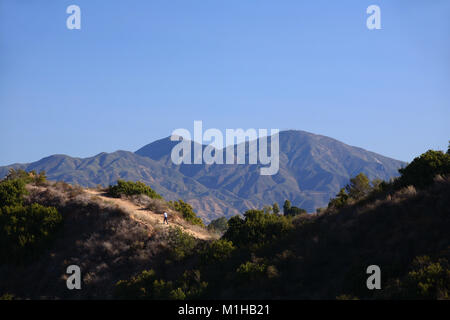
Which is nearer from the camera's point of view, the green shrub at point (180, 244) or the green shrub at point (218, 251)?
the green shrub at point (218, 251)

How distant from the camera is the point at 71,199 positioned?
111 feet

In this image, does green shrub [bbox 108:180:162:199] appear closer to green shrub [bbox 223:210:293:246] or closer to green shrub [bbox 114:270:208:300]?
green shrub [bbox 223:210:293:246]

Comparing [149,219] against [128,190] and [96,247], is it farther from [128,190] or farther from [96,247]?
[128,190]

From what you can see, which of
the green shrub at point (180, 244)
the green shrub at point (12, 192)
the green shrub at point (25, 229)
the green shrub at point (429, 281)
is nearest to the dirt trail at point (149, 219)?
the green shrub at point (180, 244)

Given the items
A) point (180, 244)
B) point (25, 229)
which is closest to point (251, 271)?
point (180, 244)

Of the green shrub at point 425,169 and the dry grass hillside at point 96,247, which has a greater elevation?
the green shrub at point 425,169

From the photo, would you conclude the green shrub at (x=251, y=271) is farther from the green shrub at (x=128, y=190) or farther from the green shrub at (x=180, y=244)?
the green shrub at (x=128, y=190)

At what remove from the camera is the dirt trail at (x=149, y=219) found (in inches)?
1189

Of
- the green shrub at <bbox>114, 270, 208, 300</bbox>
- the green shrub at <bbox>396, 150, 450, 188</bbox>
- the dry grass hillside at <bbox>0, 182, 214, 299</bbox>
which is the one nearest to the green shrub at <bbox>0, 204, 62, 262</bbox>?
the dry grass hillside at <bbox>0, 182, 214, 299</bbox>

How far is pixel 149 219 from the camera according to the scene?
30.8 m

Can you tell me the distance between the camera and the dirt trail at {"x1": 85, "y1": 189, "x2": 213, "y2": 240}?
30.2m
